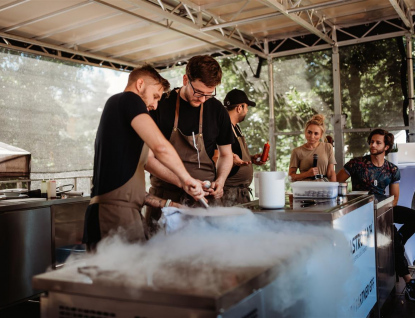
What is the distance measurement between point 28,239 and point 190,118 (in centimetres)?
202

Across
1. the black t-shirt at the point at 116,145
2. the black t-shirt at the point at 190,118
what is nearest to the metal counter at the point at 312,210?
the black t-shirt at the point at 190,118

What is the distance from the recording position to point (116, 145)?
1850 millimetres

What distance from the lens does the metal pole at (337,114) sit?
695cm

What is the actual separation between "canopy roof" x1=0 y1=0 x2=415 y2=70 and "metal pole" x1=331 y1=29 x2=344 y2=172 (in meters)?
0.22

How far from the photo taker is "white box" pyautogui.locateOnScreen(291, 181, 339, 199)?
8.20 ft

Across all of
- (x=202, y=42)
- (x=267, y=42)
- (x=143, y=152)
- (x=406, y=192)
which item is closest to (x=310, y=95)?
(x=267, y=42)

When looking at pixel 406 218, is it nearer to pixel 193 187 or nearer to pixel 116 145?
pixel 193 187

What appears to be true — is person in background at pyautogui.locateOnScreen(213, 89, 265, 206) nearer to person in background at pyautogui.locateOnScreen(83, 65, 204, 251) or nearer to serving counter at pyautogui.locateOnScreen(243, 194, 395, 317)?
serving counter at pyautogui.locateOnScreen(243, 194, 395, 317)

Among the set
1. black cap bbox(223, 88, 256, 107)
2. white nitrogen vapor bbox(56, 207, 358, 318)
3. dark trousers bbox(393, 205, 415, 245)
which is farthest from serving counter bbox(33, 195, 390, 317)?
dark trousers bbox(393, 205, 415, 245)

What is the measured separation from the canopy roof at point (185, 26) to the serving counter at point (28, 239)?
2.47m

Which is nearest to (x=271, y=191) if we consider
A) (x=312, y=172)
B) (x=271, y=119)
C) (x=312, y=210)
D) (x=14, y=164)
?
(x=312, y=210)

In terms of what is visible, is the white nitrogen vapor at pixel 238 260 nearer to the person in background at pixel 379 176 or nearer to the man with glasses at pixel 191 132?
the man with glasses at pixel 191 132

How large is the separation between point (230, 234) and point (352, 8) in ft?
18.1

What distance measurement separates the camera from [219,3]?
5918 mm
